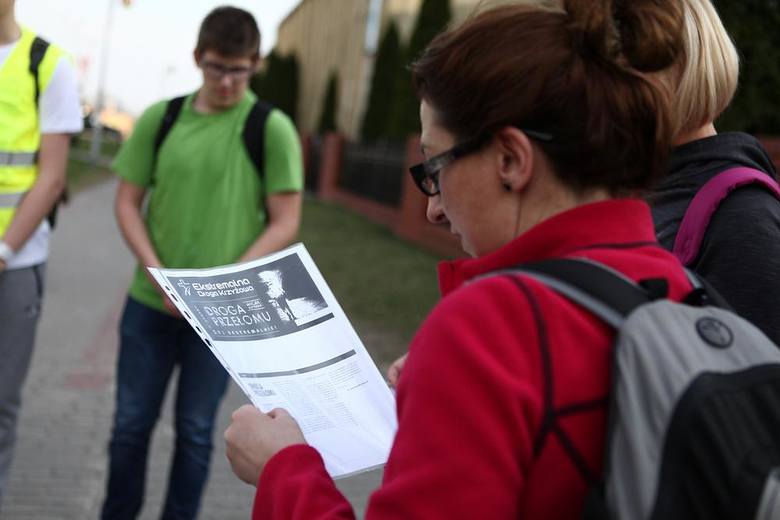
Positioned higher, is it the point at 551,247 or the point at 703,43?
the point at 703,43

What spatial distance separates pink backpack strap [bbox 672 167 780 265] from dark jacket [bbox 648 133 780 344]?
0.04 feet

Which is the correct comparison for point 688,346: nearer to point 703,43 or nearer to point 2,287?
point 703,43

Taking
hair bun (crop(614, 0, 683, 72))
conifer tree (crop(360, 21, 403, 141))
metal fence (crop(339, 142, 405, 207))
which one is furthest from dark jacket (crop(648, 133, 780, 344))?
conifer tree (crop(360, 21, 403, 141))

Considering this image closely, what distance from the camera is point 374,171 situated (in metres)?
23.5

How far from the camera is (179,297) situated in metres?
1.85

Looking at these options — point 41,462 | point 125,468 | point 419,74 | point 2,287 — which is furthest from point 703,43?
point 41,462

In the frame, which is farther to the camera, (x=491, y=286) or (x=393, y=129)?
(x=393, y=129)

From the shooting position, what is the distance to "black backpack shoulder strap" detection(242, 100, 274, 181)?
3.62 metres

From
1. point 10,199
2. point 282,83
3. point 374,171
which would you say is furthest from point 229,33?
point 282,83

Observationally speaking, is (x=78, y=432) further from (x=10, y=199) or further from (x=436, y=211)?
(x=436, y=211)

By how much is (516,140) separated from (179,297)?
2.67ft

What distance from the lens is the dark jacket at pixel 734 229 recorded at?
1829 mm

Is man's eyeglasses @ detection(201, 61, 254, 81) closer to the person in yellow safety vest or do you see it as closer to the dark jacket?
the person in yellow safety vest

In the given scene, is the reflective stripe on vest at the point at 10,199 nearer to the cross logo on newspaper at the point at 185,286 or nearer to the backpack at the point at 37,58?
the backpack at the point at 37,58
